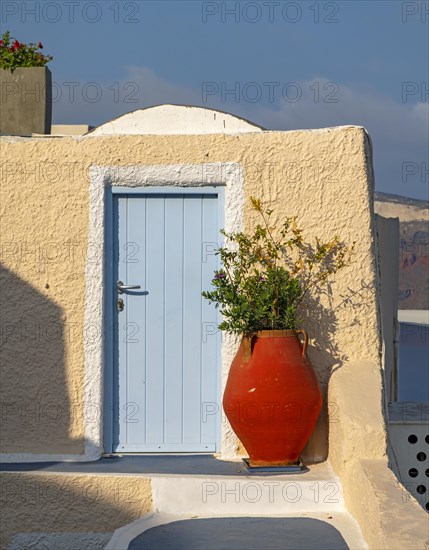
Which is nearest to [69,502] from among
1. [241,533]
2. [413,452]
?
[241,533]

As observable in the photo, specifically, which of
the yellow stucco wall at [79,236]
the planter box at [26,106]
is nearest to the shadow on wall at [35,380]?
the yellow stucco wall at [79,236]

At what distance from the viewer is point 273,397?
21.1ft

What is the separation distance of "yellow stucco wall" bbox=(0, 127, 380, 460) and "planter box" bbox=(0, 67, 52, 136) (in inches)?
32.3

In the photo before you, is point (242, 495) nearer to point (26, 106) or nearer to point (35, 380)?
point (35, 380)

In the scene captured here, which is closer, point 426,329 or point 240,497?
point 240,497

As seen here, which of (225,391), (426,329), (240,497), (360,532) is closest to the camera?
(360,532)

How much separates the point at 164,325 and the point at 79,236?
92cm

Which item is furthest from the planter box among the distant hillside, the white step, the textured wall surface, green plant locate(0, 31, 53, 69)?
the distant hillside

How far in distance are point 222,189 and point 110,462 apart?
7.06 feet

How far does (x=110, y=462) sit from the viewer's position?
6.86m

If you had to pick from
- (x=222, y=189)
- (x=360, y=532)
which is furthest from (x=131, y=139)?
(x=360, y=532)

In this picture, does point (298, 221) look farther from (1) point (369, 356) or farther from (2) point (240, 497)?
(2) point (240, 497)

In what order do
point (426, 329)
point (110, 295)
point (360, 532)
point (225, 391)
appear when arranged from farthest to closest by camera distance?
point (426, 329), point (110, 295), point (225, 391), point (360, 532)

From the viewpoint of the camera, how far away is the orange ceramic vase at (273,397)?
21.2 ft
